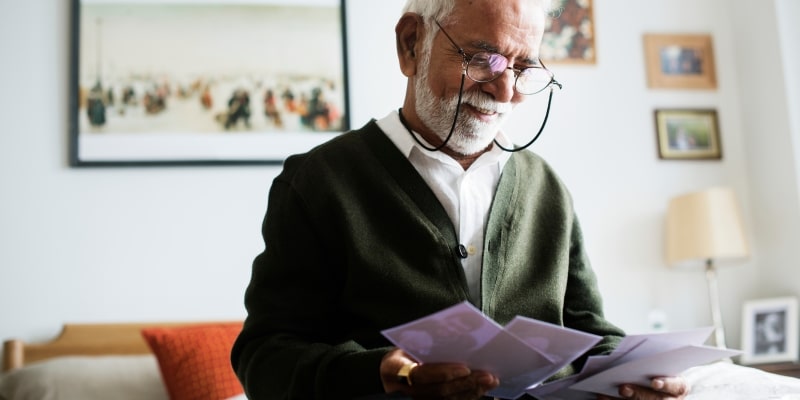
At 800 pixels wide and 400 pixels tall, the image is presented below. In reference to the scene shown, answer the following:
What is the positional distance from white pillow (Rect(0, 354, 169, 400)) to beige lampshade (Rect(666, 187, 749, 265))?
78.9 inches

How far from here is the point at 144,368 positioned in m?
2.49

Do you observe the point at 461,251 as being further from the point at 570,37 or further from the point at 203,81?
the point at 570,37

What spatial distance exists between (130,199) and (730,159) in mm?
2467

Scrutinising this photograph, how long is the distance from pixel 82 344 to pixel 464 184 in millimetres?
1916

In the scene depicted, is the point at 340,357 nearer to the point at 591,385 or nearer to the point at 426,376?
the point at 426,376

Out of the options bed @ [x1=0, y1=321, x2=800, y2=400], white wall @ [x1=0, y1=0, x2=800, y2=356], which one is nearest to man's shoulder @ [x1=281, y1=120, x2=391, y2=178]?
bed @ [x1=0, y1=321, x2=800, y2=400]

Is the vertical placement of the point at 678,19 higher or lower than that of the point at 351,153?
higher

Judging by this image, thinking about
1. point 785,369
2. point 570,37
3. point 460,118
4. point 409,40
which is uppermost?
point 570,37

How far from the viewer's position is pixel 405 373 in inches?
38.1

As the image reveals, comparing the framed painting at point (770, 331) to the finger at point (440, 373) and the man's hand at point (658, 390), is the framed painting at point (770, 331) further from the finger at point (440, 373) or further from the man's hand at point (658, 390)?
the finger at point (440, 373)

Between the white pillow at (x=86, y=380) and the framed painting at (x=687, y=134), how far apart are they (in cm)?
221

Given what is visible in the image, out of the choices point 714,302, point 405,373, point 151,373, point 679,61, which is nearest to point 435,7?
point 405,373

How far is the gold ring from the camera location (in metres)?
0.96

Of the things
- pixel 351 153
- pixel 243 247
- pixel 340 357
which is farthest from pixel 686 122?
pixel 340 357
